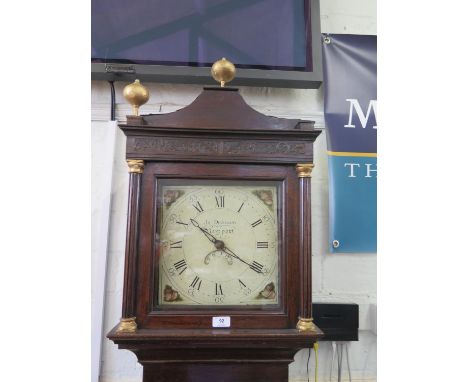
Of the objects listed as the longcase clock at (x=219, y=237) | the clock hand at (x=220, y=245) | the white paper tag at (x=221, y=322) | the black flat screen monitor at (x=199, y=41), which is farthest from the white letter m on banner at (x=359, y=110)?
the white paper tag at (x=221, y=322)

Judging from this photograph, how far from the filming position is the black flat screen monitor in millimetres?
1046

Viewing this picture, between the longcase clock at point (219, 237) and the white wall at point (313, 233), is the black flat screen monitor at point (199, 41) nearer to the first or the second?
the white wall at point (313, 233)

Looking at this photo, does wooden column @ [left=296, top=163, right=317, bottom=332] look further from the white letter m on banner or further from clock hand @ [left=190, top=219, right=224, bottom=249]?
the white letter m on banner

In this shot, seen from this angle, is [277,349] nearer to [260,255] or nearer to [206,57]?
[260,255]

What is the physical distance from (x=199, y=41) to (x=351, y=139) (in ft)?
1.77

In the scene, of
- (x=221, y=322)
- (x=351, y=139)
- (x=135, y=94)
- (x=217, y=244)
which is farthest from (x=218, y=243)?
(x=351, y=139)

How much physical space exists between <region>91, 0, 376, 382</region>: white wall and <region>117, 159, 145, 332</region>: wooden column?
35cm

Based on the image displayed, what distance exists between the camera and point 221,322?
2.45 feet

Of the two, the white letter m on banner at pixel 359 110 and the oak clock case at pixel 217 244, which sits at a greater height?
the white letter m on banner at pixel 359 110

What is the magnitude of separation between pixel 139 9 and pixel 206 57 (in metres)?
0.24

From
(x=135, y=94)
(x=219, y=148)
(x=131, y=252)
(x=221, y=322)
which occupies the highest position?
(x=135, y=94)

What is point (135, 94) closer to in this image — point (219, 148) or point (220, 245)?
point (219, 148)

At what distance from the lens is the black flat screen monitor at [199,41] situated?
1046 mm

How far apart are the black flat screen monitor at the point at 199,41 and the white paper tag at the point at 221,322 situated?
0.67 metres
